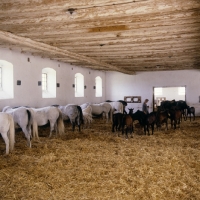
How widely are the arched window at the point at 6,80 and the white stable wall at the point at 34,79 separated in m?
0.14

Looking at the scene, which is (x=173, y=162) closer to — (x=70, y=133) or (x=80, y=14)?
(x=80, y=14)

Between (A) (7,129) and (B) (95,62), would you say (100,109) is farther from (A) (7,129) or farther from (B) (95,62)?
(A) (7,129)

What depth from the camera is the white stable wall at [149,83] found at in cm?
1603

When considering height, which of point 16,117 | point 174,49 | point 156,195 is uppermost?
point 174,49

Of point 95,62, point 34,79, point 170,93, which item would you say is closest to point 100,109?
point 95,62

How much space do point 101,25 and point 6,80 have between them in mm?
5009

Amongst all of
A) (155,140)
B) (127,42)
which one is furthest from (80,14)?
(155,140)

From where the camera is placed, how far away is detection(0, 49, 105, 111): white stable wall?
9.04m

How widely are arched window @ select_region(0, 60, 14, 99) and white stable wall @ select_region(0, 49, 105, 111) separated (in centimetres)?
14

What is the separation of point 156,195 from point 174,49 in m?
6.26

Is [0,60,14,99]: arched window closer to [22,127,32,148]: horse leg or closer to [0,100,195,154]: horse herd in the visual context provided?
[0,100,195,154]: horse herd

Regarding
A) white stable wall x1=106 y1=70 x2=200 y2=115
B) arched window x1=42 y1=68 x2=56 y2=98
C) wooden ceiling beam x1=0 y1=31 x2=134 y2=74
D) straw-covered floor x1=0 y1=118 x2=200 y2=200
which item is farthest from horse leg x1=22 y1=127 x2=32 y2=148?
white stable wall x1=106 y1=70 x2=200 y2=115

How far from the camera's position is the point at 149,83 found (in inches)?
666

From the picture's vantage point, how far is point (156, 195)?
11.8 ft
